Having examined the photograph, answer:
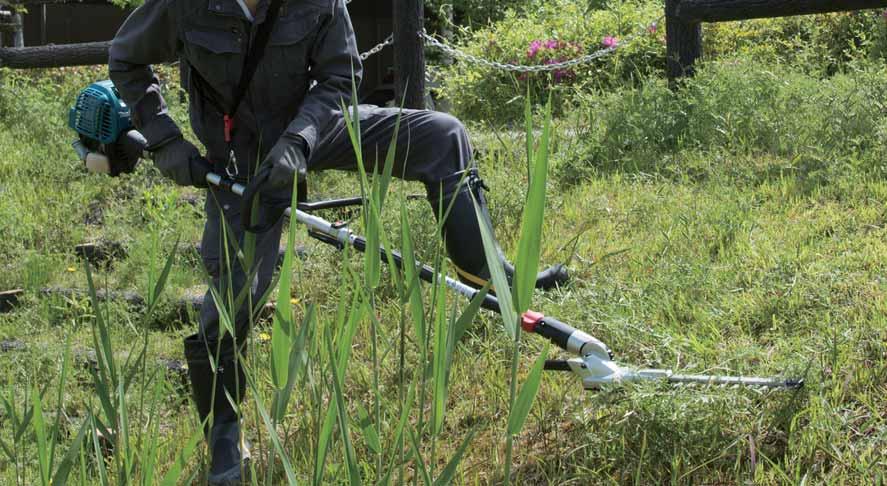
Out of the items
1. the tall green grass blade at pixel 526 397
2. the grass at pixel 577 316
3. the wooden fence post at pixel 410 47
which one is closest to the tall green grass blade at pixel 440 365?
the grass at pixel 577 316

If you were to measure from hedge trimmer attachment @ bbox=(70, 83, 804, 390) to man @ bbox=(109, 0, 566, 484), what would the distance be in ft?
0.47

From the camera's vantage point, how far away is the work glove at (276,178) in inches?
120

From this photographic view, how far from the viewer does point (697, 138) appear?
20.6 feet

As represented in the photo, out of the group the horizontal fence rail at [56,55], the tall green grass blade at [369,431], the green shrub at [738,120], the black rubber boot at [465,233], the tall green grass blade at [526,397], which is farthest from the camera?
the horizontal fence rail at [56,55]

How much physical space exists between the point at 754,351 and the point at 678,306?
63 centimetres

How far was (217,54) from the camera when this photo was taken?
341 centimetres

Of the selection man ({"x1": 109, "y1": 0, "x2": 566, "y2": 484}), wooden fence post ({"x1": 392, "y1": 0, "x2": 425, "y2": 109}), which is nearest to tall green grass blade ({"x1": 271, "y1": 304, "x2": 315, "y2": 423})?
man ({"x1": 109, "y1": 0, "x2": 566, "y2": 484})

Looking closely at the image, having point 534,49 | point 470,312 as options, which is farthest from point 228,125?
point 534,49

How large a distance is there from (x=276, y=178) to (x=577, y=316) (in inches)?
54.4

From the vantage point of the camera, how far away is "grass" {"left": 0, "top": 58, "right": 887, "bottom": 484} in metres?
1.85

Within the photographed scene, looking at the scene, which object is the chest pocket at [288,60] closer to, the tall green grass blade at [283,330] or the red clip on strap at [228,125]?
the red clip on strap at [228,125]

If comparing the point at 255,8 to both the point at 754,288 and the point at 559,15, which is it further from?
the point at 559,15

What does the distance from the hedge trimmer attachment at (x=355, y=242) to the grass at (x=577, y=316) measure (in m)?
0.07

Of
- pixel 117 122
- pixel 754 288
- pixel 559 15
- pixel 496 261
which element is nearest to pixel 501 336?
pixel 754 288
